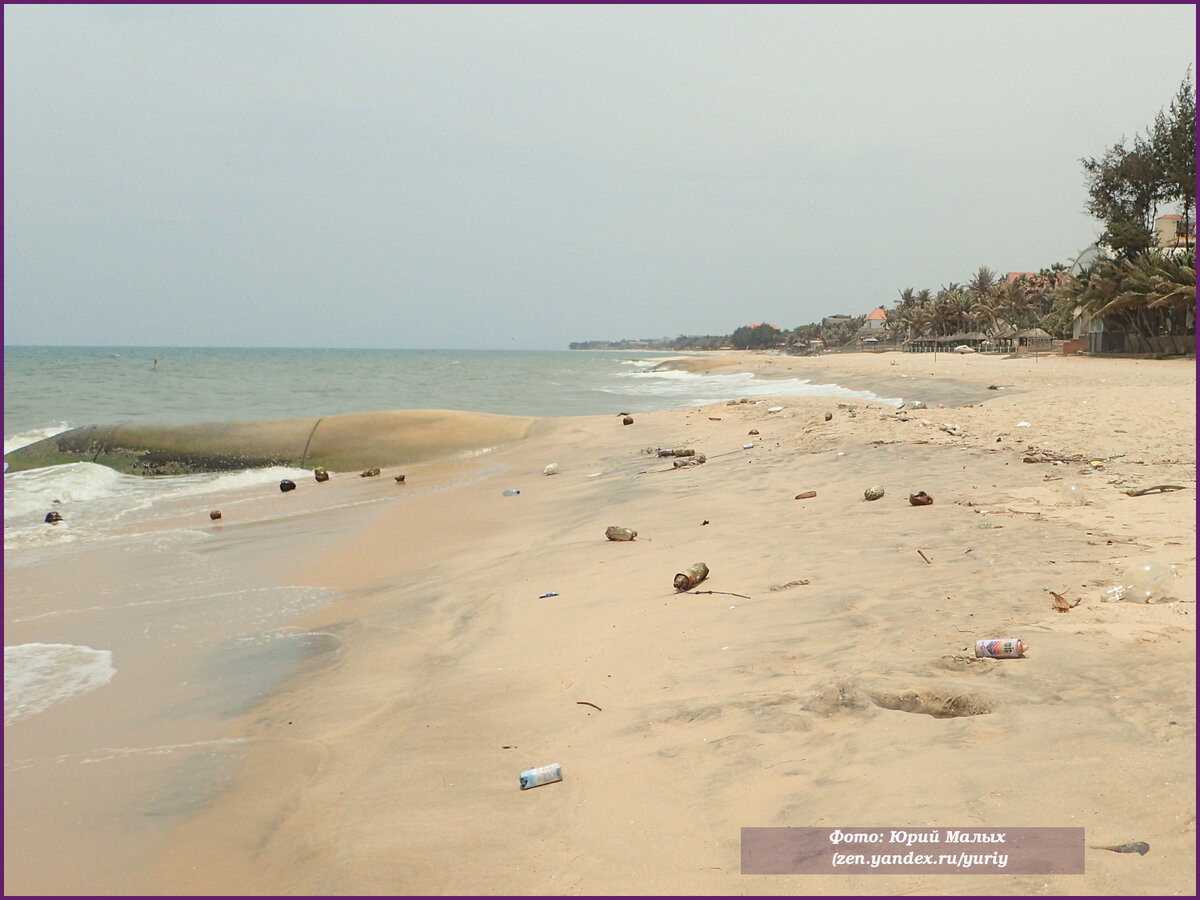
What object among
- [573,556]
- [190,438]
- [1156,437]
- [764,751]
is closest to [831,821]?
[764,751]

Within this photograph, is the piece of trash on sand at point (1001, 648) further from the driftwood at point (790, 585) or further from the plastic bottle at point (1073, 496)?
the plastic bottle at point (1073, 496)

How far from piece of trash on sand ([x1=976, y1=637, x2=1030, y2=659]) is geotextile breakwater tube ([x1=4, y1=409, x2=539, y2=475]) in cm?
1265

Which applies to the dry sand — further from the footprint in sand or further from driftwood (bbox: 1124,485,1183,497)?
driftwood (bbox: 1124,485,1183,497)

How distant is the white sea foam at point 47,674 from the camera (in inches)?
178

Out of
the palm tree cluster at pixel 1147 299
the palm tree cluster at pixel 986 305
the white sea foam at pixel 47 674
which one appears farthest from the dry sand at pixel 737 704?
the palm tree cluster at pixel 986 305

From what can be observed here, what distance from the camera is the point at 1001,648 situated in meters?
3.48

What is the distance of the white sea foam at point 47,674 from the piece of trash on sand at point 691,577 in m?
3.63

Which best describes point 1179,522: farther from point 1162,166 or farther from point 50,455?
point 1162,166

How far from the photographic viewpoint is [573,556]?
21.6 ft

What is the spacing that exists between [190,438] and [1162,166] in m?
35.1

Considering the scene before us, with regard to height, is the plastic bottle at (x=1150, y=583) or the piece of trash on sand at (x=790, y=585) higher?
the plastic bottle at (x=1150, y=583)

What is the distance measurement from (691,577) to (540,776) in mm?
2318

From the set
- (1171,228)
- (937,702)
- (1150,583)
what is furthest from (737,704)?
(1171,228)

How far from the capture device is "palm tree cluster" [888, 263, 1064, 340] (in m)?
56.3
